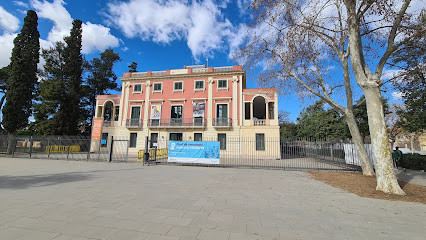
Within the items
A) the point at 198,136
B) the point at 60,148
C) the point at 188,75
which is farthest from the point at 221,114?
the point at 60,148

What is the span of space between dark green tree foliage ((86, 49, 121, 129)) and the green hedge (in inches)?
1519

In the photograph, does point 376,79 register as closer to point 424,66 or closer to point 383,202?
point 383,202

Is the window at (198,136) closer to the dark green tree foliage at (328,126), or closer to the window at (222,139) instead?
the window at (222,139)

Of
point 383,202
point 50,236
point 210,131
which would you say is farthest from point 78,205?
point 210,131

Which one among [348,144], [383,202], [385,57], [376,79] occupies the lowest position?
[383,202]

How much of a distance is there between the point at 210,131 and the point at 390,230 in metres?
19.1

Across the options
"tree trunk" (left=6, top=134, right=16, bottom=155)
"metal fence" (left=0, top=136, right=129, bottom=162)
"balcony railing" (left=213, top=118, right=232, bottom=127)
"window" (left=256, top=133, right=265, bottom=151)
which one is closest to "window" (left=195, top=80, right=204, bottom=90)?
"balcony railing" (left=213, top=118, right=232, bottom=127)

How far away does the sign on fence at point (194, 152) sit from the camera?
12.6m

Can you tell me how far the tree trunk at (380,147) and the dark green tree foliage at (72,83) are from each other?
32.3m

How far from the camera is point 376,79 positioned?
261 inches

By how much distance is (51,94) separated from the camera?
2464 centimetres

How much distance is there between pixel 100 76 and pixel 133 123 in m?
14.6

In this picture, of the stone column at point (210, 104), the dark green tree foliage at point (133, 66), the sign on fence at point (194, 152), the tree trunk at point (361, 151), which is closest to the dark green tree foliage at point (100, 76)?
the dark green tree foliage at point (133, 66)

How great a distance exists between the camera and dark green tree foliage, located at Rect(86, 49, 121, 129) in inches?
1251
